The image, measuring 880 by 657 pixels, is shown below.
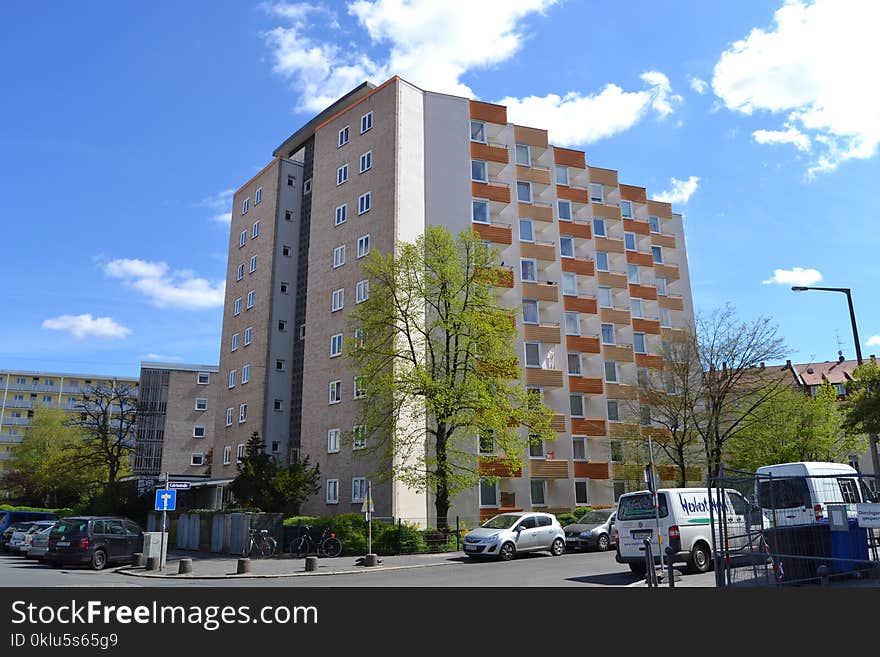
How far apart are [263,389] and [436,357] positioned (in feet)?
54.7

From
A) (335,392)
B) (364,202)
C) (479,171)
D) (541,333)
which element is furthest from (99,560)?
(479,171)

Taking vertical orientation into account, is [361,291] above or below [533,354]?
above

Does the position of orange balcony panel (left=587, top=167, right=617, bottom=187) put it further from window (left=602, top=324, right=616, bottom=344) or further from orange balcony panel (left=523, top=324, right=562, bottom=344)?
orange balcony panel (left=523, top=324, right=562, bottom=344)

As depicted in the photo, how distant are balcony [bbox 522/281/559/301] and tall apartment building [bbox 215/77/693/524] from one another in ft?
0.30

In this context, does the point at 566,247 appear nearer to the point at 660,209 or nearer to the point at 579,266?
the point at 579,266

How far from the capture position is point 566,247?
50.0m

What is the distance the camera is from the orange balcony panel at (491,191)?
44.0 meters

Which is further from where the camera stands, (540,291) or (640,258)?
(640,258)

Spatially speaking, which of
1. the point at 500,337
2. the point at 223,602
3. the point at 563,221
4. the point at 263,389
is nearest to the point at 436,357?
the point at 500,337

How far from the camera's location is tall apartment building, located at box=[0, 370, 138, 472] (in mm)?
108312

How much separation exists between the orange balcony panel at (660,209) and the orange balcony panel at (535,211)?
1541 centimetres

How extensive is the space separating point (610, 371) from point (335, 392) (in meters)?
20.7

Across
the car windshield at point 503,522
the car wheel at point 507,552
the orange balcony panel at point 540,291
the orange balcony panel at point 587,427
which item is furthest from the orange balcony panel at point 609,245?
the car wheel at point 507,552

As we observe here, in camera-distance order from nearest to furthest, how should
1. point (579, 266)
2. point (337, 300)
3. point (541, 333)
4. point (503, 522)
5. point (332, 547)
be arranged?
point (503, 522) → point (332, 547) → point (337, 300) → point (541, 333) → point (579, 266)
